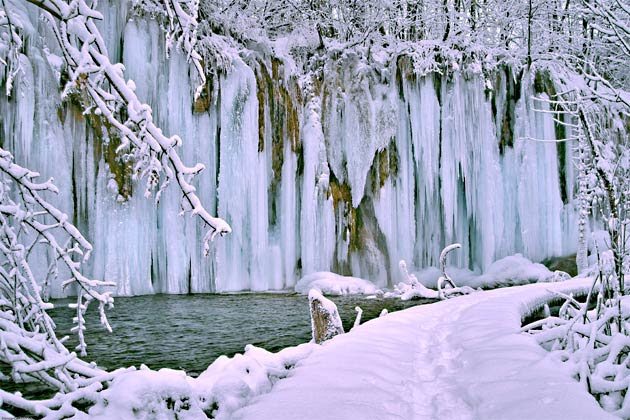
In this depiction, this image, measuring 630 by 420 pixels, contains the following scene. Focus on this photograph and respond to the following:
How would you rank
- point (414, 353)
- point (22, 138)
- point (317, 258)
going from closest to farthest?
point (414, 353)
point (22, 138)
point (317, 258)

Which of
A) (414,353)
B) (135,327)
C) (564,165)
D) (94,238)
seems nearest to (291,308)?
(135,327)

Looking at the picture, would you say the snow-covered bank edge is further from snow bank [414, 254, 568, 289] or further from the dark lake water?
snow bank [414, 254, 568, 289]

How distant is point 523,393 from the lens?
9.34 feet

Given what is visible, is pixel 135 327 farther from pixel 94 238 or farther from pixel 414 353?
pixel 414 353

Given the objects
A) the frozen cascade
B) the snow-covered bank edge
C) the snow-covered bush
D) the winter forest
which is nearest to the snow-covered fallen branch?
the winter forest

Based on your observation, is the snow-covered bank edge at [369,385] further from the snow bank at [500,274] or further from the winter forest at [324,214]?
the snow bank at [500,274]

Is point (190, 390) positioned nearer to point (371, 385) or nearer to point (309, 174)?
point (371, 385)

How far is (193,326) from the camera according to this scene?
24.8 feet

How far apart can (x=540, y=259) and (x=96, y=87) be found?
45.3 feet

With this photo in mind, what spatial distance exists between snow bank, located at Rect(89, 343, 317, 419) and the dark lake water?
2.06 m

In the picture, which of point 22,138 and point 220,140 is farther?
point 220,140

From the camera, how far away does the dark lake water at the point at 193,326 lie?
5879mm

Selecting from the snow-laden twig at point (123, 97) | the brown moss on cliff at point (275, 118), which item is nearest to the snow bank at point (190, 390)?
the snow-laden twig at point (123, 97)

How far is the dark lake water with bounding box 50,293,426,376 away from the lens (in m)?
5.88
